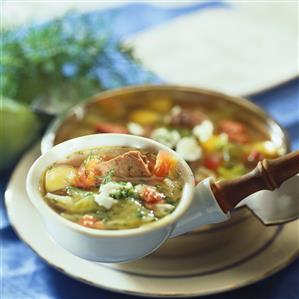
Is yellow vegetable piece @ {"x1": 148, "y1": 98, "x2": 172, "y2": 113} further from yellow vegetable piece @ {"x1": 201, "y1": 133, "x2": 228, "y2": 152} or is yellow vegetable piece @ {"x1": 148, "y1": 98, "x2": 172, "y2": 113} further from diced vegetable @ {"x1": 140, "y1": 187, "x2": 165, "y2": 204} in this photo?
diced vegetable @ {"x1": 140, "y1": 187, "x2": 165, "y2": 204}

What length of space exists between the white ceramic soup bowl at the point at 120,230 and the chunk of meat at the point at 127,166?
5 centimetres

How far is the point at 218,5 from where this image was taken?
7.97ft

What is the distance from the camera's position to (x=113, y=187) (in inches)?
36.2

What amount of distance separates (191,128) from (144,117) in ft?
0.42

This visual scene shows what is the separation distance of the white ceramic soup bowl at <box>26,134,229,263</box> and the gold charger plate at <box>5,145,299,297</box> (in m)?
0.21

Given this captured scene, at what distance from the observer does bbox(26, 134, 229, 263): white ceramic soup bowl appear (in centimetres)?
88

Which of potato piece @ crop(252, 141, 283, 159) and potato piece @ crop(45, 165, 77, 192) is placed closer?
potato piece @ crop(45, 165, 77, 192)

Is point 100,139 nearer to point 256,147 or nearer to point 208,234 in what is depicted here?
point 208,234

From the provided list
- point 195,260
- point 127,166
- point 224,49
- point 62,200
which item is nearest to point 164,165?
point 127,166

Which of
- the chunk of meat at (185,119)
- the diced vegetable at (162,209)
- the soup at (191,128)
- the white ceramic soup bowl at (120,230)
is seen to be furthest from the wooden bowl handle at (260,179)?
the chunk of meat at (185,119)

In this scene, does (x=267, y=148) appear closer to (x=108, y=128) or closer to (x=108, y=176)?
(x=108, y=128)

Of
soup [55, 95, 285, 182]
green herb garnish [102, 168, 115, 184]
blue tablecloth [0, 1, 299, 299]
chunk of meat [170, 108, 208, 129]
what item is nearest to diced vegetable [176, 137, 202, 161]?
soup [55, 95, 285, 182]

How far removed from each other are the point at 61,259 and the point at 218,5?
145cm

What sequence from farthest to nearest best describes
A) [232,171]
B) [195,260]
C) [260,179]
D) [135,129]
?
[135,129]
[232,171]
[195,260]
[260,179]
